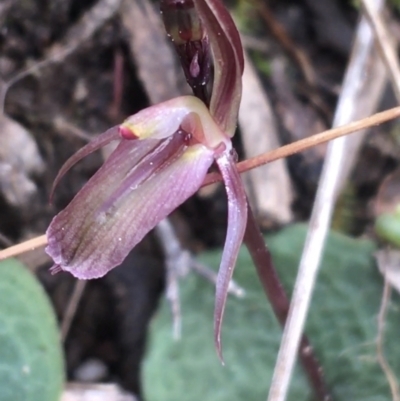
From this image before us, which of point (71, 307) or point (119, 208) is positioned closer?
point (119, 208)

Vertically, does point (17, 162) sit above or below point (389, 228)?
above

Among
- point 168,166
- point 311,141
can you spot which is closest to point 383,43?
point 311,141

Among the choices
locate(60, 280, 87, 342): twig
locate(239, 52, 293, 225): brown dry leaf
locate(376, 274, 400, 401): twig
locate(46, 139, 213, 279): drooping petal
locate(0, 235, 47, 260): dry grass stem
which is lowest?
locate(376, 274, 400, 401): twig

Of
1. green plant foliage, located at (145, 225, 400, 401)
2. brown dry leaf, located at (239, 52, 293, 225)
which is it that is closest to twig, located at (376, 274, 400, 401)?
green plant foliage, located at (145, 225, 400, 401)

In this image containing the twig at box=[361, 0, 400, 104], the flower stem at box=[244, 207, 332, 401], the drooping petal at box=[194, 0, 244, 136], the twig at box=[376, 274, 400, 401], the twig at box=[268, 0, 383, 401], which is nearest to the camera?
the drooping petal at box=[194, 0, 244, 136]

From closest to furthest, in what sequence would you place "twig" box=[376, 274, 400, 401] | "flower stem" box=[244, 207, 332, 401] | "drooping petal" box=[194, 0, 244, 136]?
1. "drooping petal" box=[194, 0, 244, 136]
2. "flower stem" box=[244, 207, 332, 401]
3. "twig" box=[376, 274, 400, 401]

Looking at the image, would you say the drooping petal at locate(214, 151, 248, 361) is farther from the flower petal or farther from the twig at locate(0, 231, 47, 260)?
the twig at locate(0, 231, 47, 260)

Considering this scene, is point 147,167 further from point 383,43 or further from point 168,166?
point 383,43
